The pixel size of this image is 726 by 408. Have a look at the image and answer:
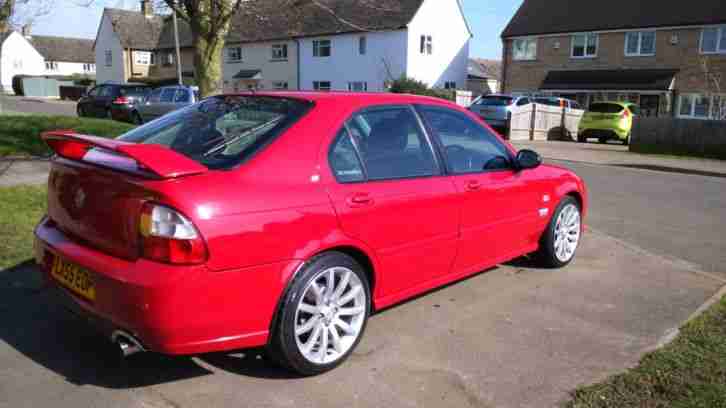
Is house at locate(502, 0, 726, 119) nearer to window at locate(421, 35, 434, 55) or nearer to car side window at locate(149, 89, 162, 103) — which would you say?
window at locate(421, 35, 434, 55)

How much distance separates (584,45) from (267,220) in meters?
37.1

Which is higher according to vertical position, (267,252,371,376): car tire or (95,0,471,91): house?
(95,0,471,91): house

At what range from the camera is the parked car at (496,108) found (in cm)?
2258

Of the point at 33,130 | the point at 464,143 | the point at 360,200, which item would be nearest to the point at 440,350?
the point at 360,200

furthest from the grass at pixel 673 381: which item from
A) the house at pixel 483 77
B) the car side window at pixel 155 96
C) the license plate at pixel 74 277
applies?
the house at pixel 483 77

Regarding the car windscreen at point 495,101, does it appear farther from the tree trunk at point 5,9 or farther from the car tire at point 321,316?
the car tire at point 321,316

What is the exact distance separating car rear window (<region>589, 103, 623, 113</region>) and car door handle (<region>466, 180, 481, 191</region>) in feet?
68.2

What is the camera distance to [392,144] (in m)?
4.03

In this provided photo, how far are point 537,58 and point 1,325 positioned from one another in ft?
125

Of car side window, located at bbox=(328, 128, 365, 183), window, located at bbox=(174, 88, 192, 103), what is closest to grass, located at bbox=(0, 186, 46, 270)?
car side window, located at bbox=(328, 128, 365, 183)

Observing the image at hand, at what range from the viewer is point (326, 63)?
41.7 m

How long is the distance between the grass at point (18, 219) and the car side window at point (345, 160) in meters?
3.36

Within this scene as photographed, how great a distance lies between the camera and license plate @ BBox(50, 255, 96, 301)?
10.3 ft

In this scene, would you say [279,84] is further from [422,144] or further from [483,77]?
[422,144]
